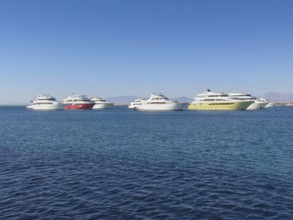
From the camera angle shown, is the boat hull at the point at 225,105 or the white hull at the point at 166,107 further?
the white hull at the point at 166,107

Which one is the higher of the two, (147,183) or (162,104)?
(162,104)

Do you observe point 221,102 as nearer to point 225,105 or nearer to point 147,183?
point 225,105

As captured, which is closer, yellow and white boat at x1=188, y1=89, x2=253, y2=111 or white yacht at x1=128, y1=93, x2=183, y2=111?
yellow and white boat at x1=188, y1=89, x2=253, y2=111

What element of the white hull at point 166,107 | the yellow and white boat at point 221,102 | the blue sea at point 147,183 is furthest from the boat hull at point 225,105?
the blue sea at point 147,183

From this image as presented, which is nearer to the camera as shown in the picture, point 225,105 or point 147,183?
point 147,183

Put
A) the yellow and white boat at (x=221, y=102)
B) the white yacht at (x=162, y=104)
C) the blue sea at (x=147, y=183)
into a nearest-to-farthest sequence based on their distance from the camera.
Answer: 1. the blue sea at (x=147, y=183)
2. the yellow and white boat at (x=221, y=102)
3. the white yacht at (x=162, y=104)

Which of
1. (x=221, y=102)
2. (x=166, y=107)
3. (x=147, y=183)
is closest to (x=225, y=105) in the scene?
(x=221, y=102)

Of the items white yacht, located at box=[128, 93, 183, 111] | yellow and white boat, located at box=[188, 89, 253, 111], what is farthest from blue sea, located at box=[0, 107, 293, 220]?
white yacht, located at box=[128, 93, 183, 111]

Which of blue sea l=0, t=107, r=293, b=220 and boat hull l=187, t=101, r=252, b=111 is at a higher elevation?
boat hull l=187, t=101, r=252, b=111

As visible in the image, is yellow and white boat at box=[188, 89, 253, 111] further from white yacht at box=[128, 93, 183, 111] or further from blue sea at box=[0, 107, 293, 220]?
blue sea at box=[0, 107, 293, 220]

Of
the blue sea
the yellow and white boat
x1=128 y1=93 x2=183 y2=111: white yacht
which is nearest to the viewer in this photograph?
the blue sea

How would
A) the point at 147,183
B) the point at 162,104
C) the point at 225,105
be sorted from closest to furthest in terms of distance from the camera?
1. the point at 147,183
2. the point at 225,105
3. the point at 162,104

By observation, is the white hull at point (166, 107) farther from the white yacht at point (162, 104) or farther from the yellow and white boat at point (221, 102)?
the yellow and white boat at point (221, 102)

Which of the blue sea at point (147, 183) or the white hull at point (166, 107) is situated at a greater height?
the white hull at point (166, 107)
